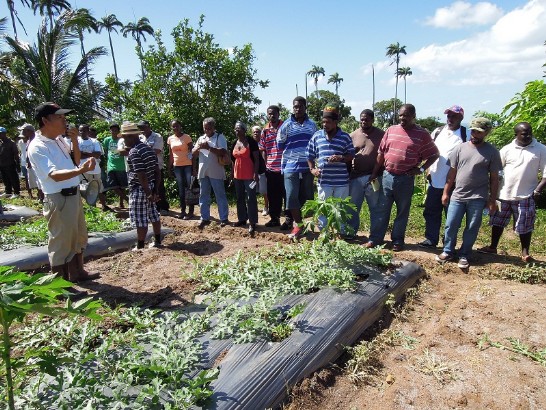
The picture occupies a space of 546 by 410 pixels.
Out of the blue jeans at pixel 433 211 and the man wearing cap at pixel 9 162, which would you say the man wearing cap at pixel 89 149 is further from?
the blue jeans at pixel 433 211

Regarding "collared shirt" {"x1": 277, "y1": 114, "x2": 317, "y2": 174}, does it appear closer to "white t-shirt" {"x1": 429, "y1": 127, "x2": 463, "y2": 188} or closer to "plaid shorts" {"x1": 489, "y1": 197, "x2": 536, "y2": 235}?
"white t-shirt" {"x1": 429, "y1": 127, "x2": 463, "y2": 188}

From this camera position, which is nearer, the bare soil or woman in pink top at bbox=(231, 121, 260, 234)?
the bare soil

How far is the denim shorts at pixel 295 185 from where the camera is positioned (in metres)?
5.68

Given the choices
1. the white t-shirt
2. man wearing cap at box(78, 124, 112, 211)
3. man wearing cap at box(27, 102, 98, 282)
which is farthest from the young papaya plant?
man wearing cap at box(78, 124, 112, 211)

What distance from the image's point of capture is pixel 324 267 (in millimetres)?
3771

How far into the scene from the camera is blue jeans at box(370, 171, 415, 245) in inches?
197

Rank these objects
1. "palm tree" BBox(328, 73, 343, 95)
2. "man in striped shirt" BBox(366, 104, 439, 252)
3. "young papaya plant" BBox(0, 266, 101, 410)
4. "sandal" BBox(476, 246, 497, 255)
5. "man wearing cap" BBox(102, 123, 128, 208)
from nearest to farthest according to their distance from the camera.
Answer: "young papaya plant" BBox(0, 266, 101, 410) → "man in striped shirt" BBox(366, 104, 439, 252) → "sandal" BBox(476, 246, 497, 255) → "man wearing cap" BBox(102, 123, 128, 208) → "palm tree" BBox(328, 73, 343, 95)

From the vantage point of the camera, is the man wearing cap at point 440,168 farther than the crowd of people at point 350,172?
Yes

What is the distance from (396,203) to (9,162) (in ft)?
31.2

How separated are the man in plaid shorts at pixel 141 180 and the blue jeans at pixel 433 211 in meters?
3.66

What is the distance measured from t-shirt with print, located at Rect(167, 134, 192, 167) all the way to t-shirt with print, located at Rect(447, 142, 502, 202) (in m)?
4.57

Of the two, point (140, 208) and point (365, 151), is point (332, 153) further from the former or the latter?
point (140, 208)

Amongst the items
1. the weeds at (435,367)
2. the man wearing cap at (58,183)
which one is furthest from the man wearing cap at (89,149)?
the weeds at (435,367)

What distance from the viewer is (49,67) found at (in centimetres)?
1248
